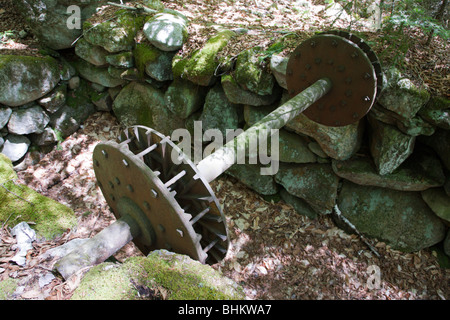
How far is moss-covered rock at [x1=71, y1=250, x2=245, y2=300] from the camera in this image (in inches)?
74.6

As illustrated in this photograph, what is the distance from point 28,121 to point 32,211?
112 inches

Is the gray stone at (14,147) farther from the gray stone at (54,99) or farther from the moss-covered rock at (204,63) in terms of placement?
the moss-covered rock at (204,63)

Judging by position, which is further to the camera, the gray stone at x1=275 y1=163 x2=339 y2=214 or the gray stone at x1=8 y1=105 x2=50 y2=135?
the gray stone at x1=8 y1=105 x2=50 y2=135

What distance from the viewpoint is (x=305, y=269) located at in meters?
4.07

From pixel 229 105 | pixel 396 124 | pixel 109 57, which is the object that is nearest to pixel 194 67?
pixel 229 105

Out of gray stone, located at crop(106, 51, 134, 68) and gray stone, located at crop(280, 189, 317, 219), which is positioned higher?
gray stone, located at crop(106, 51, 134, 68)

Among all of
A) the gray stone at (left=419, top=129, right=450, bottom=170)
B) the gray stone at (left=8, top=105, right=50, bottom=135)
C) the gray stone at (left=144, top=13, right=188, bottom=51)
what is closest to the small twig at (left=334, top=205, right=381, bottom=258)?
the gray stone at (left=419, top=129, right=450, bottom=170)

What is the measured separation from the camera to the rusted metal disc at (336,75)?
Result: 2.91 metres

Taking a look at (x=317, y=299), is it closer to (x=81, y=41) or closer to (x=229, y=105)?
(x=229, y=105)

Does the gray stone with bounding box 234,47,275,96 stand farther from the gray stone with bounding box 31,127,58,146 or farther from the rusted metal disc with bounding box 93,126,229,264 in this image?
the gray stone with bounding box 31,127,58,146

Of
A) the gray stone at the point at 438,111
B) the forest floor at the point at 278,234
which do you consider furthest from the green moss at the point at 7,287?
the gray stone at the point at 438,111

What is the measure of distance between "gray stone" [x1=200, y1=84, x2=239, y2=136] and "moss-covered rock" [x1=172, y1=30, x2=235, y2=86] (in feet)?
0.67

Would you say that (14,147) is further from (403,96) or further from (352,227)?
(403,96)

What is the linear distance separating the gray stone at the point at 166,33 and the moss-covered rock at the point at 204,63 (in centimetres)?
31
